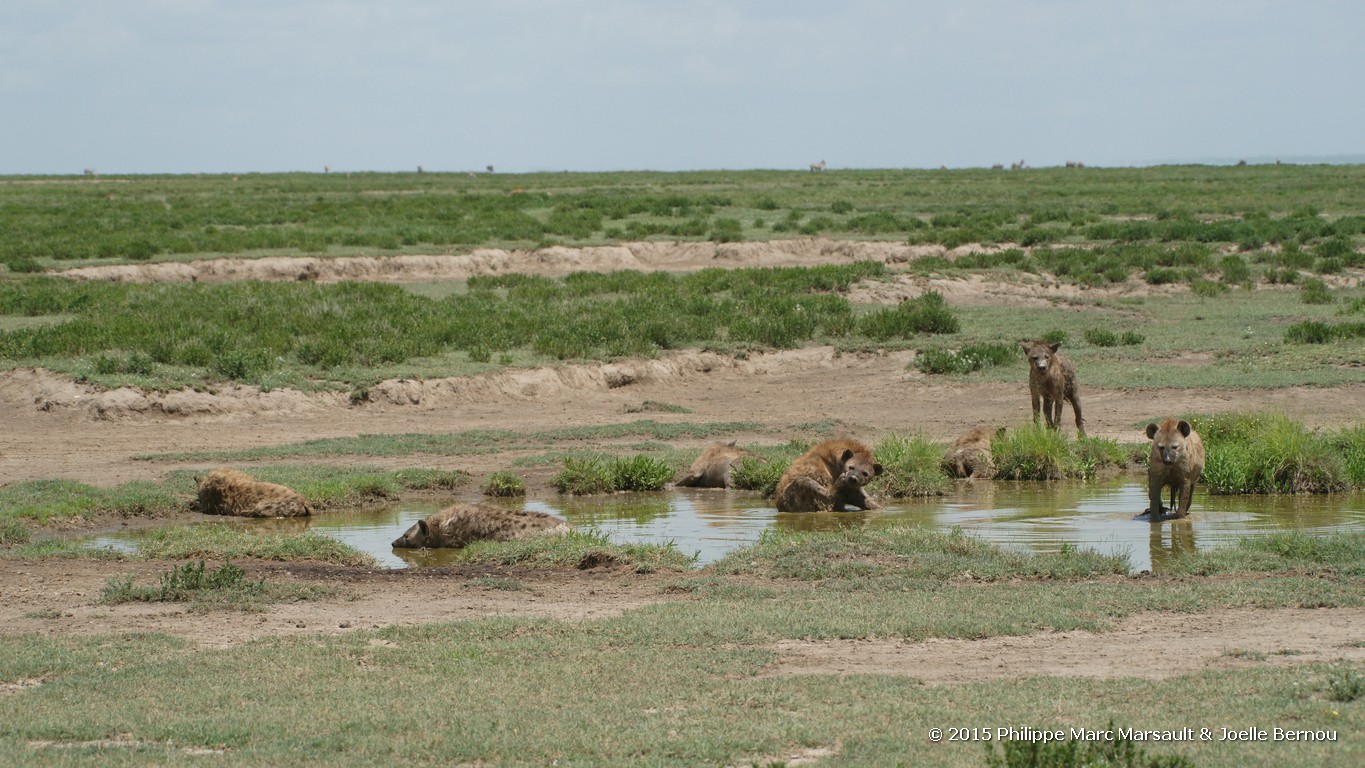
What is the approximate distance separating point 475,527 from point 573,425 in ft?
21.3

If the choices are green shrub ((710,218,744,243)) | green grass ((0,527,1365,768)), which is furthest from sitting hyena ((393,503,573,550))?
green shrub ((710,218,744,243))

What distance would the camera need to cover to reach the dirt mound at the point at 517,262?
3067 cm

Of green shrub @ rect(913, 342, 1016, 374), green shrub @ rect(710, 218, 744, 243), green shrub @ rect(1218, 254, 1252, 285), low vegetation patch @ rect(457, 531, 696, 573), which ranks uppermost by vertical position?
A: green shrub @ rect(710, 218, 744, 243)

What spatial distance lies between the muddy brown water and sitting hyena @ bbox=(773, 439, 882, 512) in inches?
5.9

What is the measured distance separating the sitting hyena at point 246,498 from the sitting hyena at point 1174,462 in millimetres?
7967

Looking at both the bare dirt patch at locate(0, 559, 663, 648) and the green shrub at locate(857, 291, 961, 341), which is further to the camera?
the green shrub at locate(857, 291, 961, 341)

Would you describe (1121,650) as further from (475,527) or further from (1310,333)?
(1310,333)

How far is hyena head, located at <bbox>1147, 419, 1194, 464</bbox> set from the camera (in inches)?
463

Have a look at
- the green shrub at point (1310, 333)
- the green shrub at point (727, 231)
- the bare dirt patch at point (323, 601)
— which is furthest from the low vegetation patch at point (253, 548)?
the green shrub at point (727, 231)

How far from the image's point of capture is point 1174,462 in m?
11.8

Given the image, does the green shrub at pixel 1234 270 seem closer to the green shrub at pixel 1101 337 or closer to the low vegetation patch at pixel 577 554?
the green shrub at pixel 1101 337

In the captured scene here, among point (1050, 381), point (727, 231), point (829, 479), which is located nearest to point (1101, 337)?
point (1050, 381)

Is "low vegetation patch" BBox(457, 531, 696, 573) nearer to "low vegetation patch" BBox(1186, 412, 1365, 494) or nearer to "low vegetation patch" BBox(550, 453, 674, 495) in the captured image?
"low vegetation patch" BBox(550, 453, 674, 495)

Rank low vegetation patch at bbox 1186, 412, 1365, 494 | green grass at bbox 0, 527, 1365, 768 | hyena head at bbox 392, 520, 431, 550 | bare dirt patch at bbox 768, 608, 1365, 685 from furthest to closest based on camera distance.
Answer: low vegetation patch at bbox 1186, 412, 1365, 494 < hyena head at bbox 392, 520, 431, 550 < bare dirt patch at bbox 768, 608, 1365, 685 < green grass at bbox 0, 527, 1365, 768
